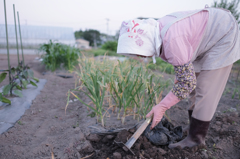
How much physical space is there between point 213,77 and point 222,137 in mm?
783

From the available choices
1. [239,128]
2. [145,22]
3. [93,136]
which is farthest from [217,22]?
[93,136]

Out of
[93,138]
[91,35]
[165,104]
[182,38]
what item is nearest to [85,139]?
[93,138]

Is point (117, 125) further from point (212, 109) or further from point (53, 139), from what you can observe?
point (212, 109)

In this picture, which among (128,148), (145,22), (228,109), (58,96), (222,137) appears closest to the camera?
(145,22)

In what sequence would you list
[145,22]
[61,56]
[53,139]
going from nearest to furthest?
[145,22]
[53,139]
[61,56]

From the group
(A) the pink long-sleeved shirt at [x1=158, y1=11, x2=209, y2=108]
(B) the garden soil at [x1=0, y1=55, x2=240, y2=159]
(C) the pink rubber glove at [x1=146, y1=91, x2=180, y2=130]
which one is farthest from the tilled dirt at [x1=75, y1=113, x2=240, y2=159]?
(A) the pink long-sleeved shirt at [x1=158, y1=11, x2=209, y2=108]

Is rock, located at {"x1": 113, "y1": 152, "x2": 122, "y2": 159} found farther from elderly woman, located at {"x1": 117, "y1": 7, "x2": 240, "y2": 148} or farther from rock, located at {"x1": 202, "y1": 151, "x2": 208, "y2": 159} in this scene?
rock, located at {"x1": 202, "y1": 151, "x2": 208, "y2": 159}

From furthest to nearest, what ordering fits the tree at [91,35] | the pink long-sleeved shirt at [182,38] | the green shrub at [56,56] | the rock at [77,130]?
1. the tree at [91,35]
2. the green shrub at [56,56]
3. the rock at [77,130]
4. the pink long-sleeved shirt at [182,38]

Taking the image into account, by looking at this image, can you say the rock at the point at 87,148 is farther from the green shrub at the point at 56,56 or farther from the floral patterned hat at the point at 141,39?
the green shrub at the point at 56,56

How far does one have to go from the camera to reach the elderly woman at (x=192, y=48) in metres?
1.13

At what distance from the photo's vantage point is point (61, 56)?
530 cm

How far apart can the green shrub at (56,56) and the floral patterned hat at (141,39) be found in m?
4.08

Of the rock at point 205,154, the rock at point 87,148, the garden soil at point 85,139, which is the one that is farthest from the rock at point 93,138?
the rock at point 205,154

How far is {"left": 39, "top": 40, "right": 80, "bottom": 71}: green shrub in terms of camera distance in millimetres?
5000
